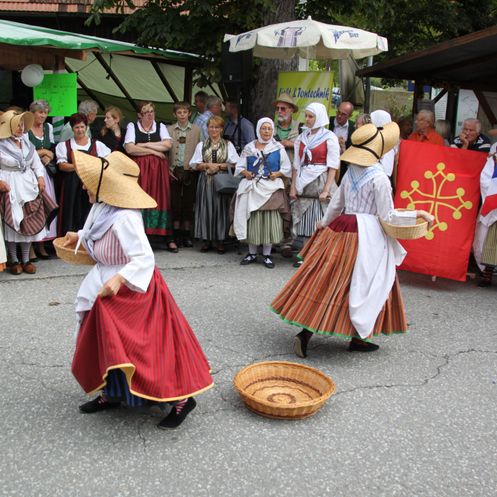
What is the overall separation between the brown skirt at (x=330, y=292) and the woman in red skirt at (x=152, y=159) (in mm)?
3515

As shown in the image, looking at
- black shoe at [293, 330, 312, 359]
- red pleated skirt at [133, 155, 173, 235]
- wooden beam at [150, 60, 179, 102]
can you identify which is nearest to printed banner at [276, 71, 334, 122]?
red pleated skirt at [133, 155, 173, 235]

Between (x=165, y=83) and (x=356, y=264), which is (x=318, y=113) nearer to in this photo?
(x=356, y=264)

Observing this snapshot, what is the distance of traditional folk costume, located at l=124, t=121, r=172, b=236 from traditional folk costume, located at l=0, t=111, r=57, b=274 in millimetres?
1253

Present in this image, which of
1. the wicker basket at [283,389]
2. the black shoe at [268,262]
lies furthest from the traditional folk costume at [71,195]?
the wicker basket at [283,389]

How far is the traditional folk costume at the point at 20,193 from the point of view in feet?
22.3

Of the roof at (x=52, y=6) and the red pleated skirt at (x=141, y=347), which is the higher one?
the roof at (x=52, y=6)

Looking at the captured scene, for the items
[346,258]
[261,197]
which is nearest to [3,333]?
A: [346,258]

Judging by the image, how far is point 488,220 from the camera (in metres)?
6.99

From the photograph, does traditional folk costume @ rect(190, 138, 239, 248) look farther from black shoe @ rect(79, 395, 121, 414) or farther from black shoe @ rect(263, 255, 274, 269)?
black shoe @ rect(79, 395, 121, 414)

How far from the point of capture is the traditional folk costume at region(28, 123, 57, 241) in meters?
7.57

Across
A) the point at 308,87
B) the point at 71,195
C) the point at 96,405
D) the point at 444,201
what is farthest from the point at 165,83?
the point at 96,405

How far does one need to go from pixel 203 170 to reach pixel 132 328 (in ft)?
16.1

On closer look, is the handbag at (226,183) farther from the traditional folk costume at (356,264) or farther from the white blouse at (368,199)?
the traditional folk costume at (356,264)

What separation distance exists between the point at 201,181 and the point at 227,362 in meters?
3.88
